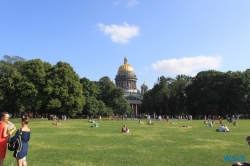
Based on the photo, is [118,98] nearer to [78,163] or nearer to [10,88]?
[10,88]

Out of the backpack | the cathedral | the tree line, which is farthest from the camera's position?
the cathedral

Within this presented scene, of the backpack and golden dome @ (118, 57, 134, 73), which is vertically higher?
golden dome @ (118, 57, 134, 73)

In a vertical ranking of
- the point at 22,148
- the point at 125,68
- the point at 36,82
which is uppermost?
the point at 125,68

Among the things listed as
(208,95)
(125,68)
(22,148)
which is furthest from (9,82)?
(125,68)

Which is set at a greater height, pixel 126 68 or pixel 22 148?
pixel 126 68

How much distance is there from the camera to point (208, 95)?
72.5 m

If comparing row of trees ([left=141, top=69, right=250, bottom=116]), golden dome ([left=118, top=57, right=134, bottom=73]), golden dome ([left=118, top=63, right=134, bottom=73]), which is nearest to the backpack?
row of trees ([left=141, top=69, right=250, bottom=116])

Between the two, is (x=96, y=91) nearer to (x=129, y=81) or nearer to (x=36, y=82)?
(x=36, y=82)

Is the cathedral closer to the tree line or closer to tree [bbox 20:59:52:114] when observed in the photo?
the tree line

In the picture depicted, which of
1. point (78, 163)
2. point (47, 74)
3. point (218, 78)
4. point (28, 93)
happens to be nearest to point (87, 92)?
point (47, 74)

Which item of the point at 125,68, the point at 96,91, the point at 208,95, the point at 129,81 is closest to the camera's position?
the point at 208,95

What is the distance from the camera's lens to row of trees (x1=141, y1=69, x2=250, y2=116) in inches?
2825

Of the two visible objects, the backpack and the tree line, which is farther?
the tree line

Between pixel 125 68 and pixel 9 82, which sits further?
pixel 125 68
